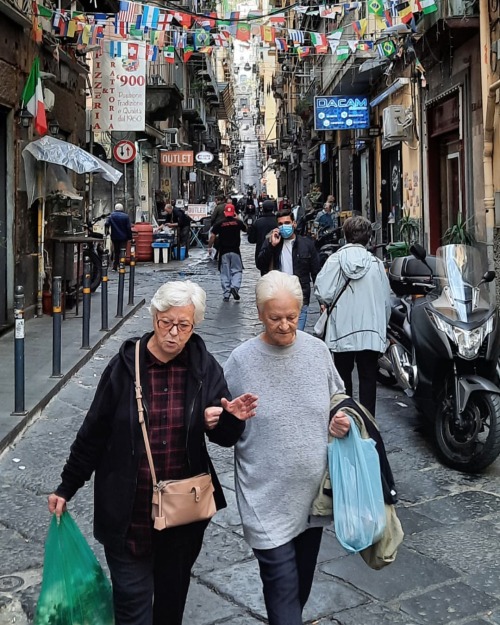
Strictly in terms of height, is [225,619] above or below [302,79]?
below

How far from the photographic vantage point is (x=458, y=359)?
5.18 m

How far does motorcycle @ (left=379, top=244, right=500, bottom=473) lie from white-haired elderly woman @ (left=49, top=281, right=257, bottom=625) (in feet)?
8.93

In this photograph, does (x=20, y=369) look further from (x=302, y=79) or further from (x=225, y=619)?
(x=302, y=79)

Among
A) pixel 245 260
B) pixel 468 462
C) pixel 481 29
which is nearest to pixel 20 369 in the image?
pixel 468 462

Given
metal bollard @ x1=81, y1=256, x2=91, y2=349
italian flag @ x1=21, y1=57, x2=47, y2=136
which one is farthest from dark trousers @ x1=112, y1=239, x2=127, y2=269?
metal bollard @ x1=81, y1=256, x2=91, y2=349

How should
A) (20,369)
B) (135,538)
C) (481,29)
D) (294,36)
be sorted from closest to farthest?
(135,538)
(20,369)
(481,29)
(294,36)

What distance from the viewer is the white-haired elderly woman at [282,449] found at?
277cm

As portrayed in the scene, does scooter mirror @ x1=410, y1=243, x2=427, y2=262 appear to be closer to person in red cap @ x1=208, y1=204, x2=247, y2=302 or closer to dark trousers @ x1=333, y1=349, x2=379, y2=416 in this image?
dark trousers @ x1=333, y1=349, x2=379, y2=416

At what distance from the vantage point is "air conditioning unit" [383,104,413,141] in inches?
602

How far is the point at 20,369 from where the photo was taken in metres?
6.24

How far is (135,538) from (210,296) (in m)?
12.0

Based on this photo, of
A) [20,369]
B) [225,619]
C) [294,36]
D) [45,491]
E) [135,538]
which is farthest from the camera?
[294,36]

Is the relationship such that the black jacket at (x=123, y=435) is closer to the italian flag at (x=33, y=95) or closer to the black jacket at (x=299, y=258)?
the black jacket at (x=299, y=258)

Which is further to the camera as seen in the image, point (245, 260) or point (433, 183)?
point (245, 260)
